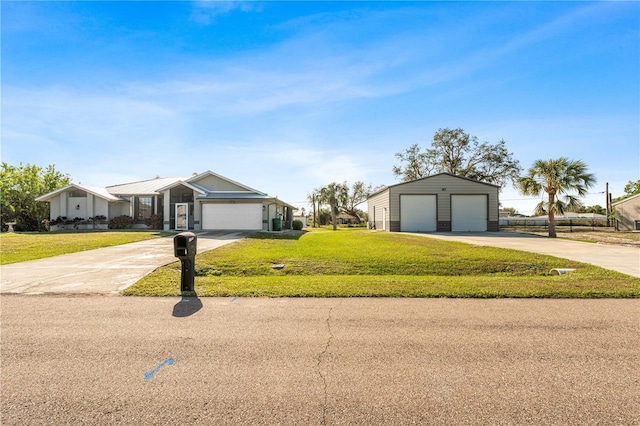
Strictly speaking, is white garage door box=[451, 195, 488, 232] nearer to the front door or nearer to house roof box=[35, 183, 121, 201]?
the front door

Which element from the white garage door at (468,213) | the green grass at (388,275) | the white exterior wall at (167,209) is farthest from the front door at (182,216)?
the white garage door at (468,213)

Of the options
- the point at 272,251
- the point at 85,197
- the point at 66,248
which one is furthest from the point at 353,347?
the point at 85,197

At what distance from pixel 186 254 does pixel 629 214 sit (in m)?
42.0

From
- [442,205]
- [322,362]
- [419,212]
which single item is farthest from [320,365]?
[442,205]

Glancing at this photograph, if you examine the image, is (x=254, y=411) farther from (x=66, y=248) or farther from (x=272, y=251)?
(x=66, y=248)

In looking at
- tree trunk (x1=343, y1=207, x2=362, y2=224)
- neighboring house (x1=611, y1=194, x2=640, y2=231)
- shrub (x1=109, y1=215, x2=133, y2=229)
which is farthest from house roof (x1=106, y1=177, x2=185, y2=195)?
neighboring house (x1=611, y1=194, x2=640, y2=231)

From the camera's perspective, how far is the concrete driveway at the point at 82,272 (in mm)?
6699

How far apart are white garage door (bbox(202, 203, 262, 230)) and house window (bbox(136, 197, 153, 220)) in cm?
598

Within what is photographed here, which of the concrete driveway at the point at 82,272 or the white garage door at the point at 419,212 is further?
the white garage door at the point at 419,212

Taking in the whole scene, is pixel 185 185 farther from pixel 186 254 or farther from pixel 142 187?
pixel 186 254

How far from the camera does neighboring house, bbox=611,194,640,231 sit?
30766mm

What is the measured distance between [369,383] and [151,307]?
4172 millimetres

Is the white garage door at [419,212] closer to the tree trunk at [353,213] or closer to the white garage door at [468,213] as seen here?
the white garage door at [468,213]

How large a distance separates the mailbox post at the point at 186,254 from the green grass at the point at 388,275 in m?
0.24
